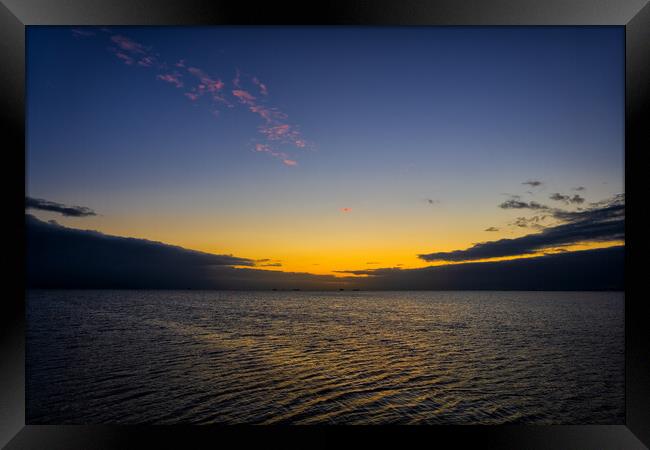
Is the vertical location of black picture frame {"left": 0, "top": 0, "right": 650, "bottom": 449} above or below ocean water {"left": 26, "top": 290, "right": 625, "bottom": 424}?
above

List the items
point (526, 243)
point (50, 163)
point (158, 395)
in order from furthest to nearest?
point (526, 243)
point (50, 163)
point (158, 395)

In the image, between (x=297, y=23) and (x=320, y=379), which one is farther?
(x=320, y=379)

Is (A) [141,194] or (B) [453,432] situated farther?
(A) [141,194]

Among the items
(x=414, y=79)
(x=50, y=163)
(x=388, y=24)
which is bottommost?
(x=388, y=24)

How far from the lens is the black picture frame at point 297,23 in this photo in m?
2.76

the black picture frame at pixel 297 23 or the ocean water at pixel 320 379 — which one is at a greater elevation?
the black picture frame at pixel 297 23

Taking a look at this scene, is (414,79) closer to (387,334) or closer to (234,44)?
(234,44)

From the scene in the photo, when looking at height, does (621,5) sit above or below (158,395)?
above

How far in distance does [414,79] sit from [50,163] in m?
13.4

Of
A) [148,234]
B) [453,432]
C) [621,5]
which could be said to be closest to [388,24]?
[621,5]

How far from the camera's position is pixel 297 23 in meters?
2.99

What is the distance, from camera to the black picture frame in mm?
2762

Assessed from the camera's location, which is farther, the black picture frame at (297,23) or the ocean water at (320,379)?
the ocean water at (320,379)

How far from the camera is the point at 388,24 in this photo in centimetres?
298
